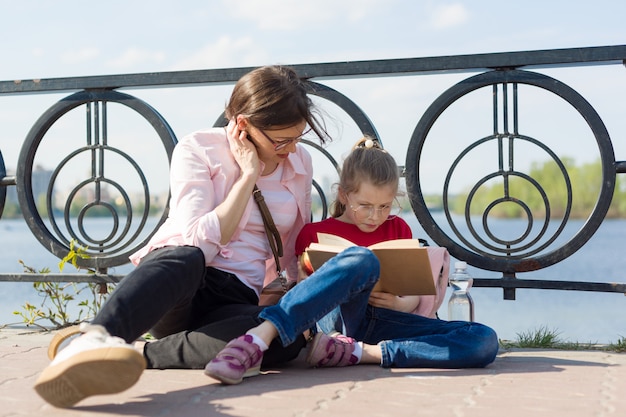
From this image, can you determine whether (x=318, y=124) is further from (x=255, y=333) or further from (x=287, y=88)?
(x=255, y=333)

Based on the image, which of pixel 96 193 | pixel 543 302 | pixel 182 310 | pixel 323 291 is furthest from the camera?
pixel 543 302

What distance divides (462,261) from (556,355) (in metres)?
0.49

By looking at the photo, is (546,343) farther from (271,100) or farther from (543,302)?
(543,302)

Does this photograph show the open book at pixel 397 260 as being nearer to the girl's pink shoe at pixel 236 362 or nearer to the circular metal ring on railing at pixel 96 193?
the girl's pink shoe at pixel 236 362

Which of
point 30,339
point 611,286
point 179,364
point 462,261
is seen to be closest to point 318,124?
point 462,261

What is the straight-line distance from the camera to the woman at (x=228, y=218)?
8.12 feet

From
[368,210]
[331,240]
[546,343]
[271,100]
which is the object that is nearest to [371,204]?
[368,210]

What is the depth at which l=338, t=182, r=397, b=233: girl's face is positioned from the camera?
9.87 ft

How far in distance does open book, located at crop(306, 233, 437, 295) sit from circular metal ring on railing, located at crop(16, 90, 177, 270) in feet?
3.70

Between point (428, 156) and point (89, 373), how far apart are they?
180cm

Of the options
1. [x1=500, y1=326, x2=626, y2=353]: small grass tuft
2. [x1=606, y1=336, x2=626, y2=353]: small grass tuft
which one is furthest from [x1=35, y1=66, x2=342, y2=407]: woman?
[x1=606, y1=336, x2=626, y2=353]: small grass tuft

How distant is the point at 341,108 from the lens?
3490mm

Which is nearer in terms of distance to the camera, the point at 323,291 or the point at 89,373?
the point at 89,373

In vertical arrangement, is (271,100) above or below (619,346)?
above
